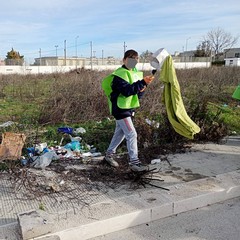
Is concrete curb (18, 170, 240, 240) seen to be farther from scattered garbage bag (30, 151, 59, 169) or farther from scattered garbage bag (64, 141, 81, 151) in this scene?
scattered garbage bag (64, 141, 81, 151)

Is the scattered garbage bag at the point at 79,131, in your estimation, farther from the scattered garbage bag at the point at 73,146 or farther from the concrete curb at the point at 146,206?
the concrete curb at the point at 146,206

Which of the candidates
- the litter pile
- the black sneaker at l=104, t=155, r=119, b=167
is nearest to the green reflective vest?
the black sneaker at l=104, t=155, r=119, b=167

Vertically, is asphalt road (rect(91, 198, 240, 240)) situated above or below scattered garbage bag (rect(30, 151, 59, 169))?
below

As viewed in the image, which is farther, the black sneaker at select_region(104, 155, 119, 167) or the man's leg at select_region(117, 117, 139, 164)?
the black sneaker at select_region(104, 155, 119, 167)

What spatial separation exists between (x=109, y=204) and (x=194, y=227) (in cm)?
99

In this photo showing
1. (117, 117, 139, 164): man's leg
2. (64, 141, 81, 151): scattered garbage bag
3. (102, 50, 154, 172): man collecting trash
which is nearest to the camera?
(102, 50, 154, 172): man collecting trash

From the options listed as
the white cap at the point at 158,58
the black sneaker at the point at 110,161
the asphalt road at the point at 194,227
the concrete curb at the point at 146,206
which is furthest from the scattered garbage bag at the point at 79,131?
the asphalt road at the point at 194,227

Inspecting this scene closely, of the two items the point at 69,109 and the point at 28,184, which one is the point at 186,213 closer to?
the point at 28,184

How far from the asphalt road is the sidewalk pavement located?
88 millimetres

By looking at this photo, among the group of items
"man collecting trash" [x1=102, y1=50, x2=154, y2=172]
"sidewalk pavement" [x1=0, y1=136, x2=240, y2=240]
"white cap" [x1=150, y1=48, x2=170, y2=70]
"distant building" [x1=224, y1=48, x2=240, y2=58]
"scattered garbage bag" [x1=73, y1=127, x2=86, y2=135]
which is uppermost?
"distant building" [x1=224, y1=48, x2=240, y2=58]

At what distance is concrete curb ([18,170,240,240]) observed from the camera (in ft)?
9.40

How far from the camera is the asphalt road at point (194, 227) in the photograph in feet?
9.68

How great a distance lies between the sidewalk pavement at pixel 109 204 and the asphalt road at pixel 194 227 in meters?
0.09

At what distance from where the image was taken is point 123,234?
300 cm
